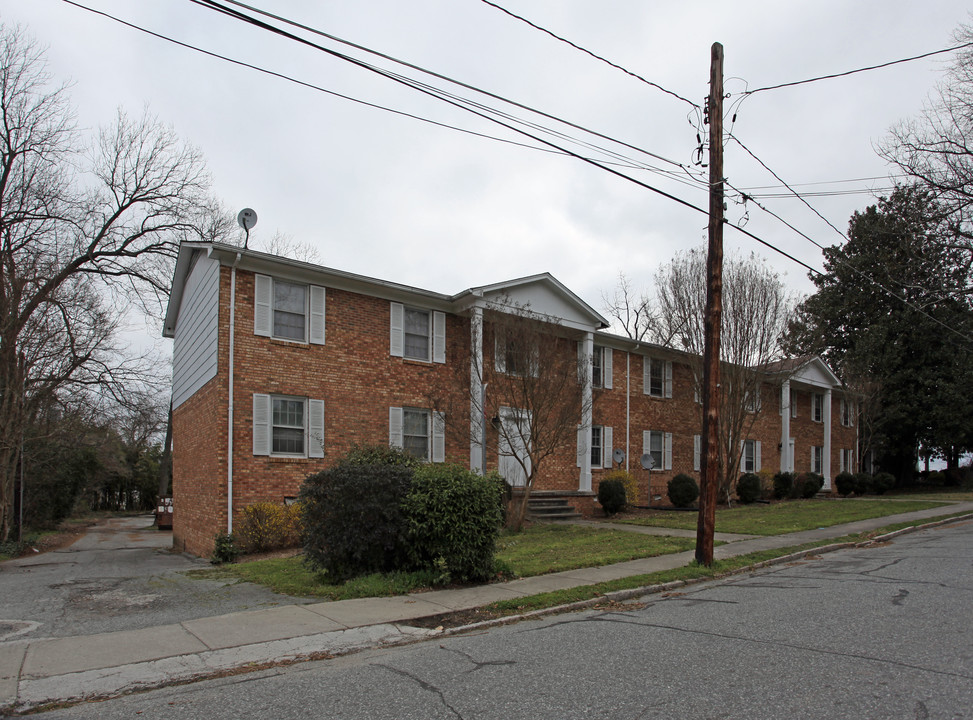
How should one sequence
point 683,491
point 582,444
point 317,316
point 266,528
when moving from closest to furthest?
point 266,528, point 317,316, point 582,444, point 683,491

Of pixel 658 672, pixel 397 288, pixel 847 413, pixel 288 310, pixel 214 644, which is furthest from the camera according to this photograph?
pixel 847 413

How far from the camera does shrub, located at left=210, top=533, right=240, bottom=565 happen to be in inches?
584

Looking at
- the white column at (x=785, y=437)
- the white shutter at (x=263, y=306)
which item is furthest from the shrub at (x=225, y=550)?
the white column at (x=785, y=437)

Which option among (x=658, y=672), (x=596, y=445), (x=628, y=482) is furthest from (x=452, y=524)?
(x=596, y=445)

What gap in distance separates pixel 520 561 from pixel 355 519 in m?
3.16

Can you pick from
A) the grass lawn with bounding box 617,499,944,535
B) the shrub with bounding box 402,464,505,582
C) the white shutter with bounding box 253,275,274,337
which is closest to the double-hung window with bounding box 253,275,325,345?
the white shutter with bounding box 253,275,274,337

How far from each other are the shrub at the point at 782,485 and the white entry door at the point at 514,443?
1124 cm

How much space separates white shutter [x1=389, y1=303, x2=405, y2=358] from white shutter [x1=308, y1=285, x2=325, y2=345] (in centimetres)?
194

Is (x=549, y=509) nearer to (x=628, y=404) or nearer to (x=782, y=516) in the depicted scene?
(x=628, y=404)

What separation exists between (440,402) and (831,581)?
9.67 metres

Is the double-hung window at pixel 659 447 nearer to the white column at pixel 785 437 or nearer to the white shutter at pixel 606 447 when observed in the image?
the white shutter at pixel 606 447

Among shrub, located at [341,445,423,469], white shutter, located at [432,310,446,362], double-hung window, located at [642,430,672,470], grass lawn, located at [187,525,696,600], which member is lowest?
grass lawn, located at [187,525,696,600]

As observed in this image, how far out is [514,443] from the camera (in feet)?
63.3

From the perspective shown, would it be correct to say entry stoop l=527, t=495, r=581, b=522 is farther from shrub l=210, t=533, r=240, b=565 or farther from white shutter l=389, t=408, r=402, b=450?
shrub l=210, t=533, r=240, b=565
